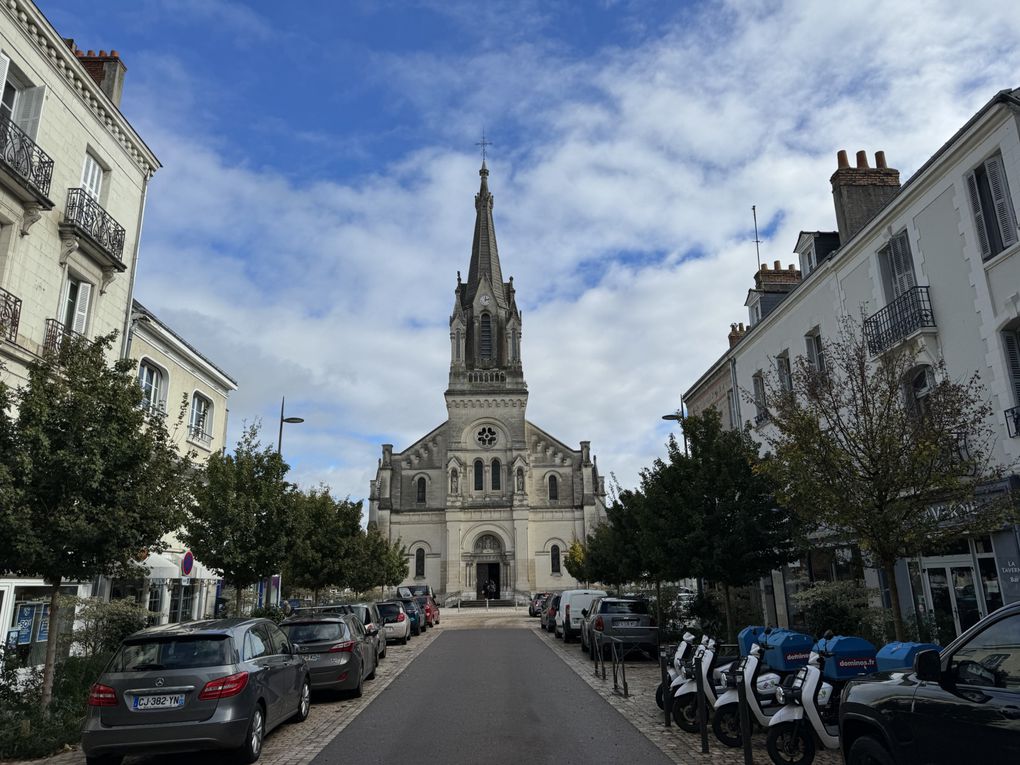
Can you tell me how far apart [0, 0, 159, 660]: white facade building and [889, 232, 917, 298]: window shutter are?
52.2 feet

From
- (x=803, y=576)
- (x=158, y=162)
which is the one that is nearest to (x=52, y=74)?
(x=158, y=162)

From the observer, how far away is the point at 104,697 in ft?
24.1

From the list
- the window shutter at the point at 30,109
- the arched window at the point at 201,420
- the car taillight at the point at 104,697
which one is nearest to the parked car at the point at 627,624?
the car taillight at the point at 104,697

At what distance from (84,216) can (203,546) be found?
765cm

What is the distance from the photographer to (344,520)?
1091 inches

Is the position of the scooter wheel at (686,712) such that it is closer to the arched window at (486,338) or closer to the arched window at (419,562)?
the arched window at (419,562)

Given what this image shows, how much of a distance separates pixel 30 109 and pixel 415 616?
21.5m

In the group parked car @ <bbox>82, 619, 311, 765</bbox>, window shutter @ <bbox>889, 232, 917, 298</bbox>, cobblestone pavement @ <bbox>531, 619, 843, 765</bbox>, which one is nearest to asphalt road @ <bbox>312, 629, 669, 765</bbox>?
cobblestone pavement @ <bbox>531, 619, 843, 765</bbox>

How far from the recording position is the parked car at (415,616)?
28.0 meters

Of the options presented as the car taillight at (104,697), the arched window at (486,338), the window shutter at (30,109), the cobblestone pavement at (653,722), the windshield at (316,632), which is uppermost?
the arched window at (486,338)

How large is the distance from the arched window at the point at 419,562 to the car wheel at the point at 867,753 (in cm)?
5135

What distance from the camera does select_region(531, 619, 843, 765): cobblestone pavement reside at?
7676 mm

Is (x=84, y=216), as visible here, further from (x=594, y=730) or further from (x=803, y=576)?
(x=803, y=576)

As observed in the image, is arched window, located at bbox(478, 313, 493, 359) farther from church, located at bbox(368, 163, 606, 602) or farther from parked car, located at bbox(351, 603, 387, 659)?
parked car, located at bbox(351, 603, 387, 659)
